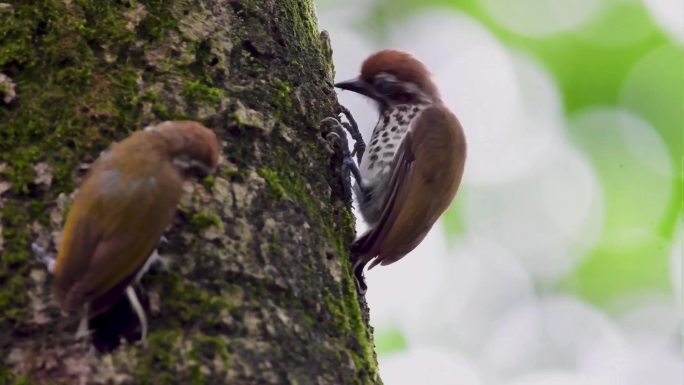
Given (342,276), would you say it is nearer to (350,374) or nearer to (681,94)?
(350,374)

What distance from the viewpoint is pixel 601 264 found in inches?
278

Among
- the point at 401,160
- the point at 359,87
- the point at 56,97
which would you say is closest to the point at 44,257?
the point at 56,97

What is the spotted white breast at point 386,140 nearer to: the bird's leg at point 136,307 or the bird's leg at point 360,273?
the bird's leg at point 360,273

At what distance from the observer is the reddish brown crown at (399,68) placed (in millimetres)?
4129

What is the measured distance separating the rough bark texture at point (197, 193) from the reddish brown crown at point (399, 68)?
0.90 meters

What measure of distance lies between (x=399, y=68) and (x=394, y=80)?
0.19 feet

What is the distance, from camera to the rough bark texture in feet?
7.48

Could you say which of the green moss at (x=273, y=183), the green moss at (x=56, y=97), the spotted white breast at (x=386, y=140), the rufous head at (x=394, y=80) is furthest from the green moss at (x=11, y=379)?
the rufous head at (x=394, y=80)

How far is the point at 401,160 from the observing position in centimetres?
380

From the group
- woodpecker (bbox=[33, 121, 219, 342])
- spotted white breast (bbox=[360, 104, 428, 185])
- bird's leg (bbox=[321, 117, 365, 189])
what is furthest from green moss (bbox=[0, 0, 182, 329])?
spotted white breast (bbox=[360, 104, 428, 185])

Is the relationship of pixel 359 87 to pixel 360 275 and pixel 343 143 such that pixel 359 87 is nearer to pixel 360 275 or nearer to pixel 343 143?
pixel 343 143

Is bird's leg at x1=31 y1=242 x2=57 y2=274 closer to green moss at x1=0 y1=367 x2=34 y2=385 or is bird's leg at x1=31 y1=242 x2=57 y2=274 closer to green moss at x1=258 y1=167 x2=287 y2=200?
green moss at x1=0 y1=367 x2=34 y2=385

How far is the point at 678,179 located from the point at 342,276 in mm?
4226

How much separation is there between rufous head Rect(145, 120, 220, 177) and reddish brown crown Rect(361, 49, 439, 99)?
1712 millimetres
